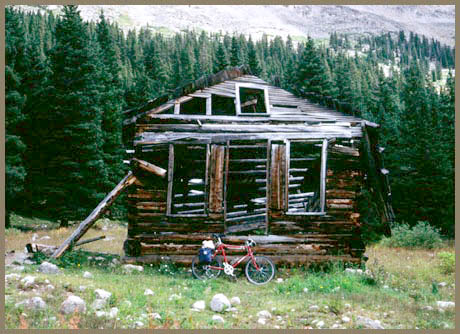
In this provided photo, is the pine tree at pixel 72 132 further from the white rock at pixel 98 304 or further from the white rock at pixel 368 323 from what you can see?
the white rock at pixel 368 323

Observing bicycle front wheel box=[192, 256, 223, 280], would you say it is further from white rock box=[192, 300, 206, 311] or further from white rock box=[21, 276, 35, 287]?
white rock box=[21, 276, 35, 287]

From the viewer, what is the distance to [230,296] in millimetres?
9695

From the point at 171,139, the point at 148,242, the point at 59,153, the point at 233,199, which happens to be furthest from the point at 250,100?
the point at 59,153

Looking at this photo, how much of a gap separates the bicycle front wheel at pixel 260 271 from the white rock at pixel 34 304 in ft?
18.7

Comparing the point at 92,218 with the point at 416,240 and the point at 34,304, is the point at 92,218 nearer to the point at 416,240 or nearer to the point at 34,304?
the point at 34,304

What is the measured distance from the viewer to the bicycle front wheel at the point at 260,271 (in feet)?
38.8

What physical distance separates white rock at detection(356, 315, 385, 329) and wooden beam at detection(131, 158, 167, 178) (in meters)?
7.44

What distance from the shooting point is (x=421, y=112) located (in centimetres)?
3894

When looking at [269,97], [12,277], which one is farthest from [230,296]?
[269,97]

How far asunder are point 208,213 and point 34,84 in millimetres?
21264

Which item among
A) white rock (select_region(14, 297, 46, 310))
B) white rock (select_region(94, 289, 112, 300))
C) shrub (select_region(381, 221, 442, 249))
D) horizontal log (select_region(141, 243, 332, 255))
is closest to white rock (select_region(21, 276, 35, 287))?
white rock (select_region(14, 297, 46, 310))

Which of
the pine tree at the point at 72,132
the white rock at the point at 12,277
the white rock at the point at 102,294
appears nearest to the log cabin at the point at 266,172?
the white rock at the point at 12,277

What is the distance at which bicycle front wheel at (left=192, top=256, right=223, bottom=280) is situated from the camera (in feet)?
38.9

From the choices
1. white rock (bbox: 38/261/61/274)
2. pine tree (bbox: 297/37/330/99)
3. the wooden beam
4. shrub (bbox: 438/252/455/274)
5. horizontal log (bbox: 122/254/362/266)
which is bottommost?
shrub (bbox: 438/252/455/274)
